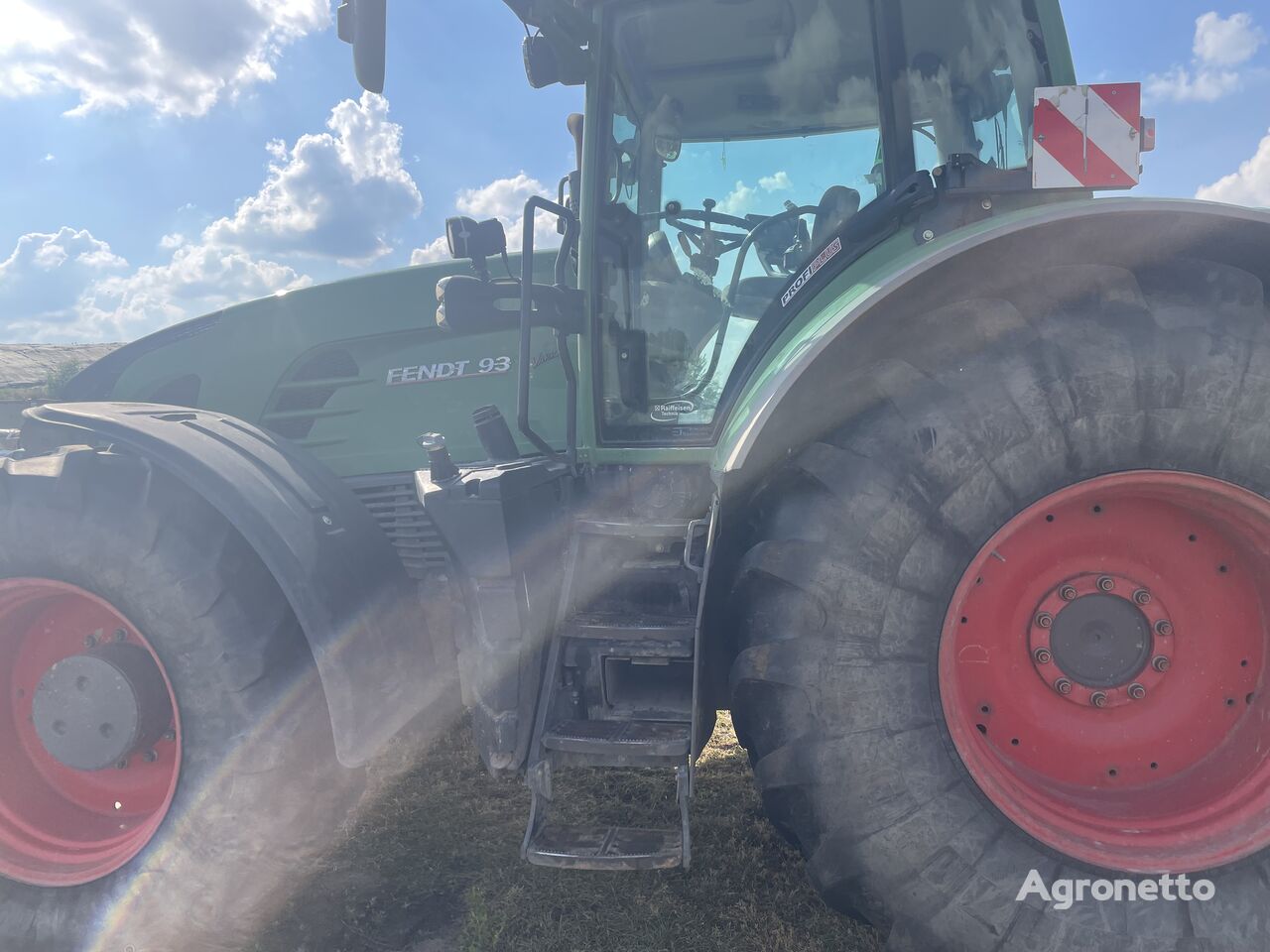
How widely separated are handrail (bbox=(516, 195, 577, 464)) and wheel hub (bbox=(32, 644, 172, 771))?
1.28 meters

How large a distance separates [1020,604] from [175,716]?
2238 mm

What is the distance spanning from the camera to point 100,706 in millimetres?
2205

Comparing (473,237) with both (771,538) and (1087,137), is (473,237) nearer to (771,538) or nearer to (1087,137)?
(771,538)

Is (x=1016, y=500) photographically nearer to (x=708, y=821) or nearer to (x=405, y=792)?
(x=708, y=821)

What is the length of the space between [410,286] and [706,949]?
8.17ft

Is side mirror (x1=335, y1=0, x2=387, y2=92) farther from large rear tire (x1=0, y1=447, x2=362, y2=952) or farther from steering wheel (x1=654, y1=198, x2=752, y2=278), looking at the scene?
large rear tire (x1=0, y1=447, x2=362, y2=952)

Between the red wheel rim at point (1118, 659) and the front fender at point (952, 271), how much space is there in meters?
0.54

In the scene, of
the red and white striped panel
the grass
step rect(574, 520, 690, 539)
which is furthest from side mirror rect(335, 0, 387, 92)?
the grass

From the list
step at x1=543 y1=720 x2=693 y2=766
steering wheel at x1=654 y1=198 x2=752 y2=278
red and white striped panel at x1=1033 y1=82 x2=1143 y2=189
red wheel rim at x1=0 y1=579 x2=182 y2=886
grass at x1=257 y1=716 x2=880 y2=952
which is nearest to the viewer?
red and white striped panel at x1=1033 y1=82 x2=1143 y2=189

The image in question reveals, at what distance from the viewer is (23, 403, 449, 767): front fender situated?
214 cm

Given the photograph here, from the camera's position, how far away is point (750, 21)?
245 centimetres

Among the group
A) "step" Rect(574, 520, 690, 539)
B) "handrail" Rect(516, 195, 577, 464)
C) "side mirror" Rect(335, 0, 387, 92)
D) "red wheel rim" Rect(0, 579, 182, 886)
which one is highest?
"side mirror" Rect(335, 0, 387, 92)

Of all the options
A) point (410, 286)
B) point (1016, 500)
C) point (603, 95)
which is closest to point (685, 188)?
point (603, 95)

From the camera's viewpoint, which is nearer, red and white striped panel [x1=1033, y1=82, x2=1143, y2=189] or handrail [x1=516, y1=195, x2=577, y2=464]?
red and white striped panel [x1=1033, y1=82, x2=1143, y2=189]
